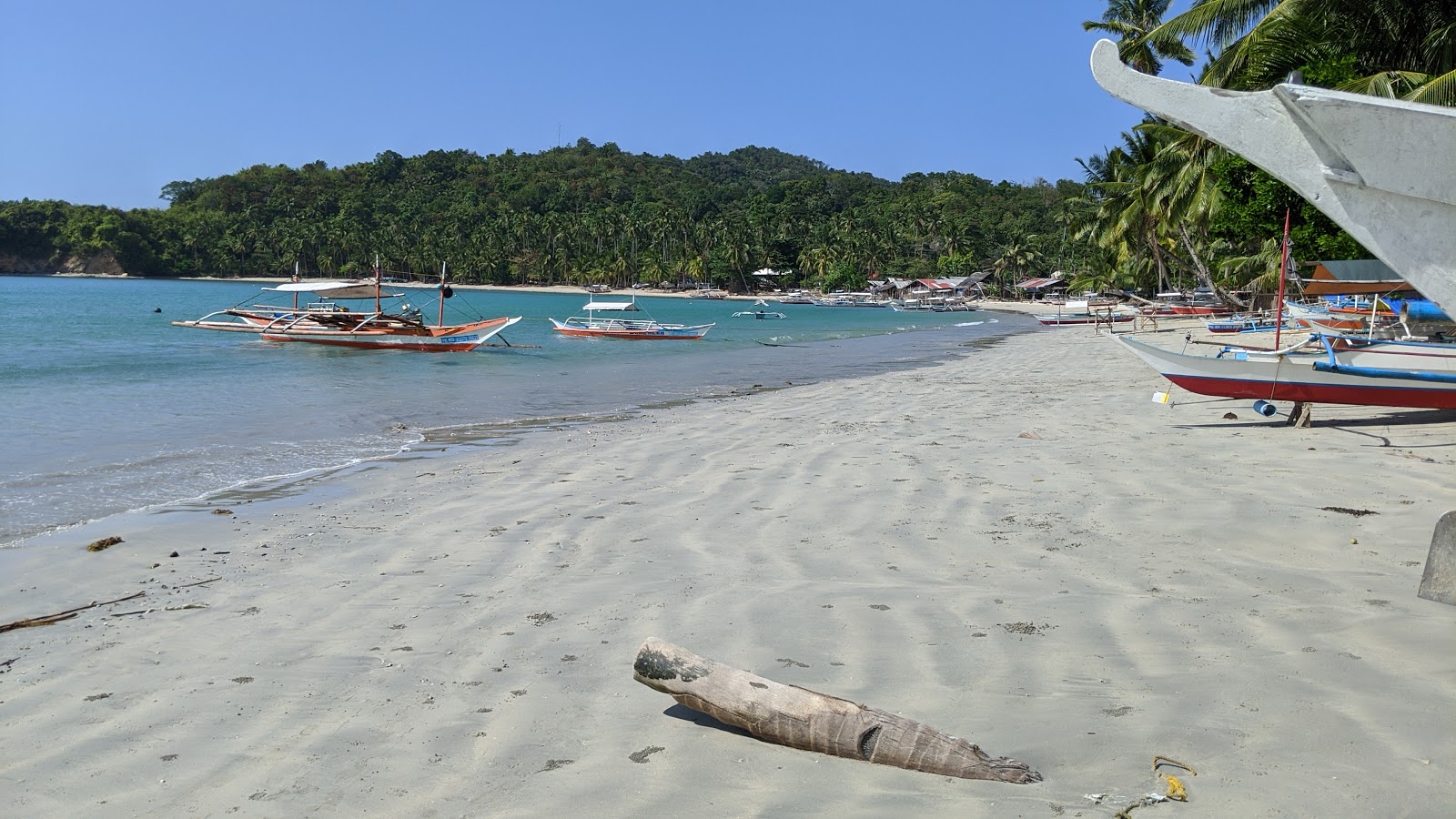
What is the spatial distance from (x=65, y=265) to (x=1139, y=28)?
16628cm

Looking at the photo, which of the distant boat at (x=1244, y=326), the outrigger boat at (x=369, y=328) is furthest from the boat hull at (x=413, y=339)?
the distant boat at (x=1244, y=326)

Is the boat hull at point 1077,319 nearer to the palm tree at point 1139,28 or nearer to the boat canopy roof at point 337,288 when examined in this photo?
the palm tree at point 1139,28

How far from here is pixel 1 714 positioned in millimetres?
4387

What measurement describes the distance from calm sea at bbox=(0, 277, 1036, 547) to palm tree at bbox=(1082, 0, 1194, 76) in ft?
39.3

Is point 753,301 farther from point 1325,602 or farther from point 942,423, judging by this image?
point 1325,602

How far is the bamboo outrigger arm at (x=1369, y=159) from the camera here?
11.4 feet

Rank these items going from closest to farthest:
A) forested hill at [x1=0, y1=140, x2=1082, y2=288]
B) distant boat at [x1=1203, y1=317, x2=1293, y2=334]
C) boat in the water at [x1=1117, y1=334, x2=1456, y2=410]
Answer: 1. boat in the water at [x1=1117, y1=334, x2=1456, y2=410]
2. distant boat at [x1=1203, y1=317, x2=1293, y2=334]
3. forested hill at [x1=0, y1=140, x2=1082, y2=288]

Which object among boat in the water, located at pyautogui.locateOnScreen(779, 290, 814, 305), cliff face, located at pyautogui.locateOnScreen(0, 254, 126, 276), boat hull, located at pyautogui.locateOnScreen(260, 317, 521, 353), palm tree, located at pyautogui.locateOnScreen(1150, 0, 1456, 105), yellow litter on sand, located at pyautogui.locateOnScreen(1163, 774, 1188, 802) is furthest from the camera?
cliff face, located at pyautogui.locateOnScreen(0, 254, 126, 276)

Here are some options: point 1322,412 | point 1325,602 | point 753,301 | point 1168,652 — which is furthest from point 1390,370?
point 753,301

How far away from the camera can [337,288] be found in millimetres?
37438

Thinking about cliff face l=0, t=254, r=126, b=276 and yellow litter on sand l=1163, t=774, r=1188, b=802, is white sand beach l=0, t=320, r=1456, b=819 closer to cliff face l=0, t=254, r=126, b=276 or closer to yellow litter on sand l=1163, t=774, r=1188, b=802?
yellow litter on sand l=1163, t=774, r=1188, b=802

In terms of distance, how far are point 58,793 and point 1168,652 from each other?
4.40 m

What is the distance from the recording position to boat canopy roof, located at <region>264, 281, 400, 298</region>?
3643 centimetres

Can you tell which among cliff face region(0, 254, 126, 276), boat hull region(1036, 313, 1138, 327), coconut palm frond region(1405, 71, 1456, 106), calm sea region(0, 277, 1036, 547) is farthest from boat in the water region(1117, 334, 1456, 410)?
cliff face region(0, 254, 126, 276)
